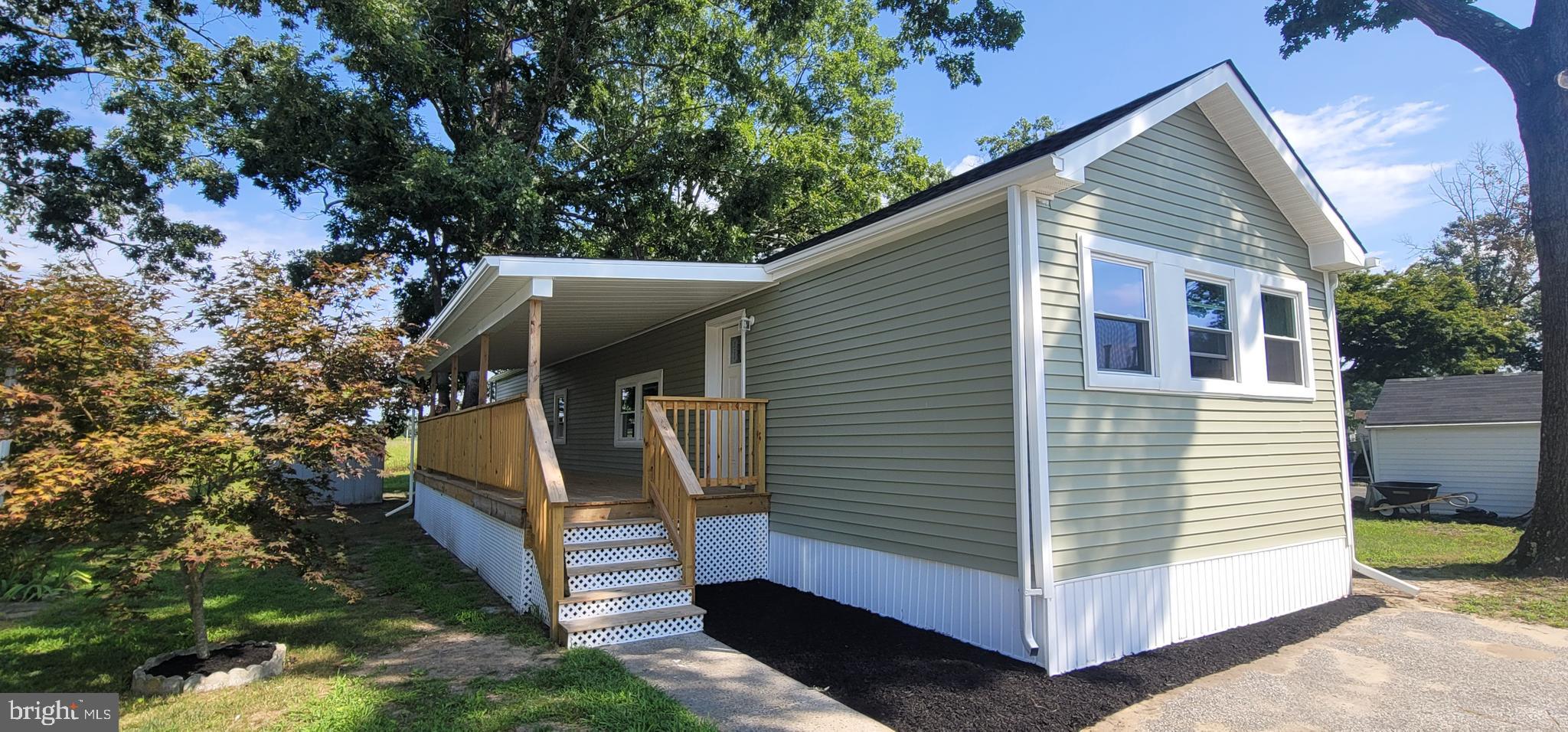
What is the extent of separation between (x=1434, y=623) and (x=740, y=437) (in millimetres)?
6320

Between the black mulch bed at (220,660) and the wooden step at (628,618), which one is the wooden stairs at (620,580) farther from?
the black mulch bed at (220,660)

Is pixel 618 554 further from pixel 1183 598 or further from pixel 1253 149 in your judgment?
pixel 1253 149

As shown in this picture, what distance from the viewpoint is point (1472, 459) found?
15.5m

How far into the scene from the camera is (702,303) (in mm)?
8859

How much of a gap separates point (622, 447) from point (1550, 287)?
40.1 feet

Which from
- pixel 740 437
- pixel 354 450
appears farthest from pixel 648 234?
pixel 354 450

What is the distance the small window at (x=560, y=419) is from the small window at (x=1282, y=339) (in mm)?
12184

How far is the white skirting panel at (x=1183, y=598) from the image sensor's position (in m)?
4.95

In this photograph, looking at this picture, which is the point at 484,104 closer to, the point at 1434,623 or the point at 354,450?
the point at 354,450

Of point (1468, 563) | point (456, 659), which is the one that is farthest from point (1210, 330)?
point (456, 659)

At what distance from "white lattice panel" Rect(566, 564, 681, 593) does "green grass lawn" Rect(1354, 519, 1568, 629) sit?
715cm

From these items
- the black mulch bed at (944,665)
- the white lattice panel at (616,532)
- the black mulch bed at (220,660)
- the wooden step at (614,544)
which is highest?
the white lattice panel at (616,532)

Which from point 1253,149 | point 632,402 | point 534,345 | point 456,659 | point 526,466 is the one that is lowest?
point 456,659

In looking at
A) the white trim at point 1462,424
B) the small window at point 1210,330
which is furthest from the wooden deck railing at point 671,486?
the white trim at point 1462,424
